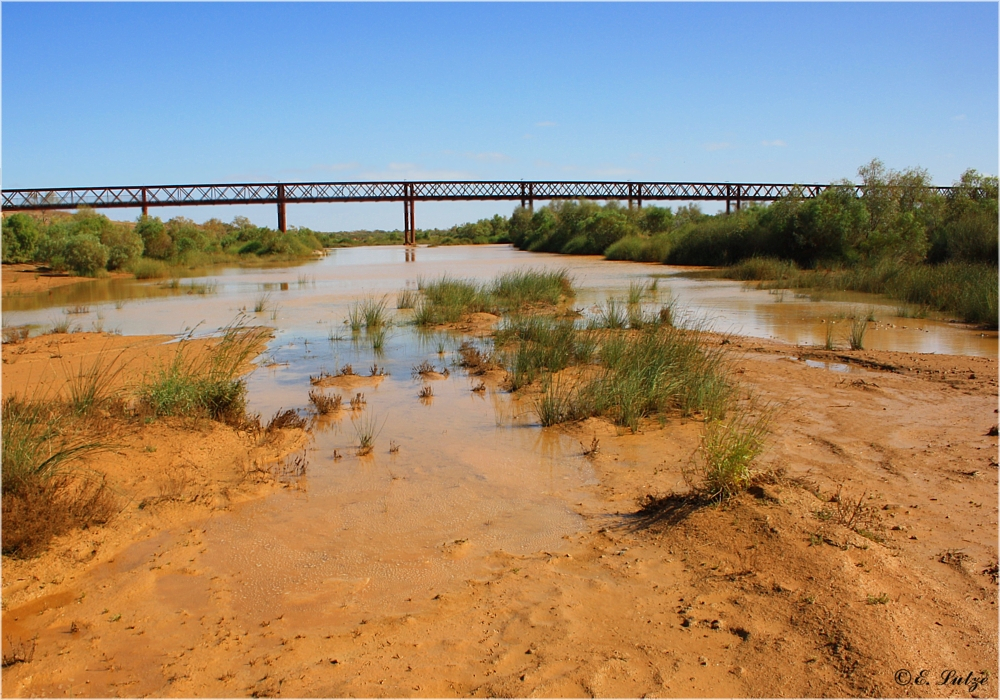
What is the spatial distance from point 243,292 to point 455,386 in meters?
19.4

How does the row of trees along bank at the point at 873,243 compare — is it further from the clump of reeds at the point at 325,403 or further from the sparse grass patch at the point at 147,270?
the sparse grass patch at the point at 147,270

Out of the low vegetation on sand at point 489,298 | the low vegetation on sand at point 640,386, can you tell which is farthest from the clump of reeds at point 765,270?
the low vegetation on sand at point 640,386

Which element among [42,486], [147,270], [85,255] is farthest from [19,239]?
[42,486]

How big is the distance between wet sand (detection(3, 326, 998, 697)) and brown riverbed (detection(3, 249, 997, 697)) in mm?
16

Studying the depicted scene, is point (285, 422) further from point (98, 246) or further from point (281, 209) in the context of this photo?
point (281, 209)

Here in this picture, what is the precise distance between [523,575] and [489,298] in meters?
15.6

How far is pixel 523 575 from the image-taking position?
4629 mm

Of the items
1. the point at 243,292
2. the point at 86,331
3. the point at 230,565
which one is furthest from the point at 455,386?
the point at 243,292

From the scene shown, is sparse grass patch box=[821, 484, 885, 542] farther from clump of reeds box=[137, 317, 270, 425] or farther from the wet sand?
clump of reeds box=[137, 317, 270, 425]

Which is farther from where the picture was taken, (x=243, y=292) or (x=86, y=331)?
(x=243, y=292)

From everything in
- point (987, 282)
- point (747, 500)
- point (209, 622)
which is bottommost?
point (209, 622)

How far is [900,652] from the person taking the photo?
137 inches

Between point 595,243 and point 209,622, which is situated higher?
point 595,243

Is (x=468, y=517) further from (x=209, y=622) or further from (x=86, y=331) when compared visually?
(x=86, y=331)
